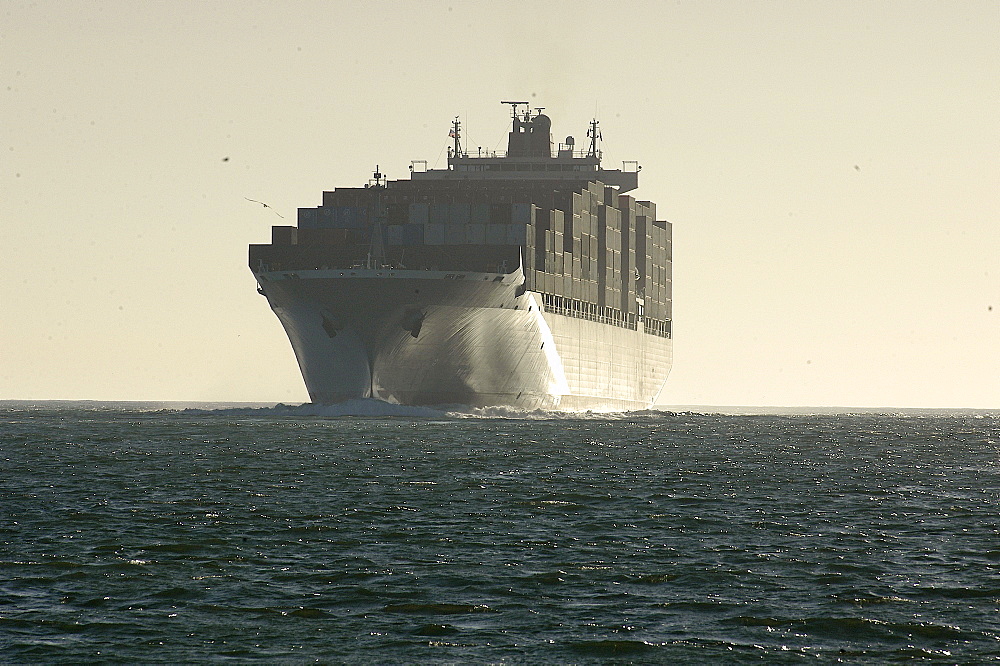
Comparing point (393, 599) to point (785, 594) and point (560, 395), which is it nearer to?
point (785, 594)

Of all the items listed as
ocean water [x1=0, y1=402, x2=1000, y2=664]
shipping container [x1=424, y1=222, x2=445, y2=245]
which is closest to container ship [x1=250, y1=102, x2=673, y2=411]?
shipping container [x1=424, y1=222, x2=445, y2=245]

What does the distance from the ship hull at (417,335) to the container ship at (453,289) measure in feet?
0.30

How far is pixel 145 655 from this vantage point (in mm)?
18656

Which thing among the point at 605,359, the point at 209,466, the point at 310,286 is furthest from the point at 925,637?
the point at 605,359

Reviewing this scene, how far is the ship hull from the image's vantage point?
298 feet

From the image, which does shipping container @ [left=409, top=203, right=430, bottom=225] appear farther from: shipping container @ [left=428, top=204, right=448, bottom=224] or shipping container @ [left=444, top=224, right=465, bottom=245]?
shipping container @ [left=444, top=224, right=465, bottom=245]

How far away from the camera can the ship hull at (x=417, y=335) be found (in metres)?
90.9

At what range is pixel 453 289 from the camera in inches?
3617

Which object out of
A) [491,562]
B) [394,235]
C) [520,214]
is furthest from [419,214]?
[491,562]

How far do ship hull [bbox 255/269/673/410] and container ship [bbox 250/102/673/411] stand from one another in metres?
0.09

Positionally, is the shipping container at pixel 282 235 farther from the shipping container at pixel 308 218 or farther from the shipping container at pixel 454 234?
the shipping container at pixel 454 234

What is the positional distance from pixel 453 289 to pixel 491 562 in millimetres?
65636

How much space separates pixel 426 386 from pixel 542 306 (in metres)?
13.3

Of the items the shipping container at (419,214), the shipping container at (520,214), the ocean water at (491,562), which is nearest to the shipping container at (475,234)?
the shipping container at (419,214)
